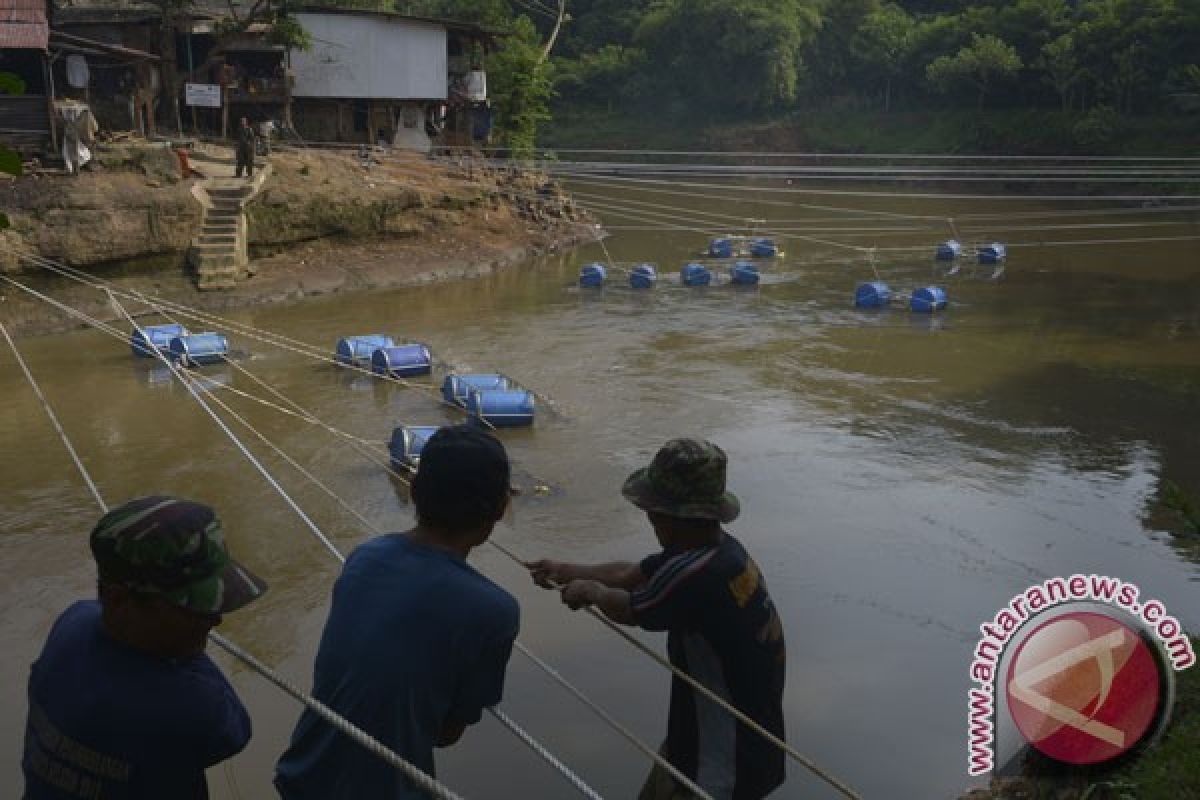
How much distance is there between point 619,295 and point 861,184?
102 feet

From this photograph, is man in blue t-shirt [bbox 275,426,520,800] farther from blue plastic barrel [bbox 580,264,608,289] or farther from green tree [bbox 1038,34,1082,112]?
green tree [bbox 1038,34,1082,112]

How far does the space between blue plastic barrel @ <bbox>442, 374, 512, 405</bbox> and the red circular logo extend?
34.5ft

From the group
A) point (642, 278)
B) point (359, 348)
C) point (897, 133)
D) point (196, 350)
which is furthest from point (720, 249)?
point (897, 133)

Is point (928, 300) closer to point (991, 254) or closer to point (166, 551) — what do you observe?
point (991, 254)

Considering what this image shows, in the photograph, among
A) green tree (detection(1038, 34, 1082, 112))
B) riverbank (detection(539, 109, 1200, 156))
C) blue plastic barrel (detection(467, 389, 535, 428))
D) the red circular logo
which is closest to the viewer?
the red circular logo

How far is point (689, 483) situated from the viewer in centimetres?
341

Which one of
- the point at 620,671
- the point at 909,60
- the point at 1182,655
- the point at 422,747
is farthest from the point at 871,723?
the point at 909,60

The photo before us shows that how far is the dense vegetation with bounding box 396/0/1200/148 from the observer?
44906 mm

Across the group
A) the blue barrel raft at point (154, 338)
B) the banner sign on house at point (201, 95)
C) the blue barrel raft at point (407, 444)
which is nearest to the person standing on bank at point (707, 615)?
the blue barrel raft at point (407, 444)

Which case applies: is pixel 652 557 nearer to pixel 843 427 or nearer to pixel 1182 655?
pixel 1182 655

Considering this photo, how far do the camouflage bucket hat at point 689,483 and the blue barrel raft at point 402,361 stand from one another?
480 inches

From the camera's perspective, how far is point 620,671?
757 centimetres

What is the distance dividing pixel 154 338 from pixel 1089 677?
611 inches

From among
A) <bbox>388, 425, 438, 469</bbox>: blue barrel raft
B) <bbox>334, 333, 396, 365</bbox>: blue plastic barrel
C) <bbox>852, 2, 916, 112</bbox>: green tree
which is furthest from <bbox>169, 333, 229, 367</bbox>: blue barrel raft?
<bbox>852, 2, 916, 112</bbox>: green tree
